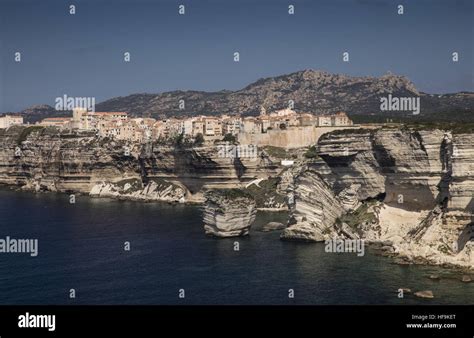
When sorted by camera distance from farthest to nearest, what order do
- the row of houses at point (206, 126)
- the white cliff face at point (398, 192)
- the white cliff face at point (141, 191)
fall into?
the row of houses at point (206, 126)
the white cliff face at point (141, 191)
the white cliff face at point (398, 192)

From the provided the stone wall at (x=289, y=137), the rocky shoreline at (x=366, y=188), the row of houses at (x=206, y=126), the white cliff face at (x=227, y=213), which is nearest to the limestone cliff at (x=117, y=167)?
the rocky shoreline at (x=366, y=188)

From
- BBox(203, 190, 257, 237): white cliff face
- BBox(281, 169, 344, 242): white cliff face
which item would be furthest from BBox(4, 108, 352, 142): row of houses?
BBox(281, 169, 344, 242): white cliff face

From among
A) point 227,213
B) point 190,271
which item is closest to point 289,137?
point 227,213

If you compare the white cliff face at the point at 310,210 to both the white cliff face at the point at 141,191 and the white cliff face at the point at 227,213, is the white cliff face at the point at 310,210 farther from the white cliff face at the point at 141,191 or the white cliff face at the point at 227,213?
the white cliff face at the point at 141,191

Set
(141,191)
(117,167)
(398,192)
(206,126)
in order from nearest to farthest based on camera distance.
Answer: (398,192) < (141,191) < (206,126) < (117,167)


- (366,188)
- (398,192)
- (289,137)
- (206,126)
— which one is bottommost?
(398,192)

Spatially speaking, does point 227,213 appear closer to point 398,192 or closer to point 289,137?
point 398,192

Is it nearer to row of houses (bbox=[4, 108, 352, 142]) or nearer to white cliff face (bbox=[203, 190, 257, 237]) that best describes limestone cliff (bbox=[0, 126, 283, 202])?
row of houses (bbox=[4, 108, 352, 142])
